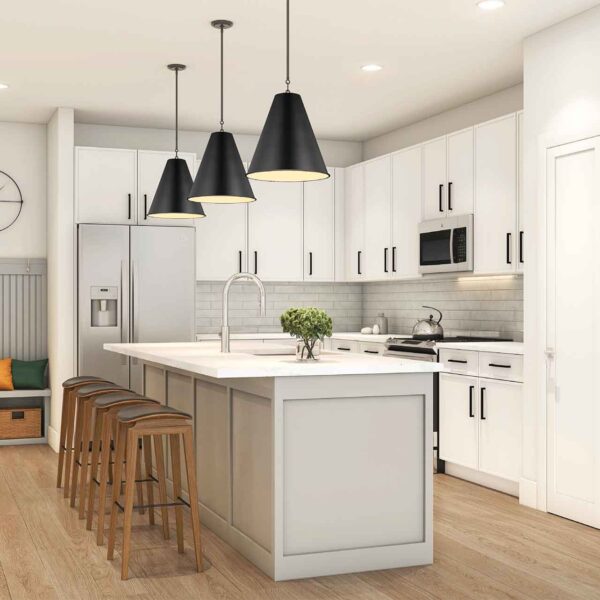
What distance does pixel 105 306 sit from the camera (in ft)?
23.2

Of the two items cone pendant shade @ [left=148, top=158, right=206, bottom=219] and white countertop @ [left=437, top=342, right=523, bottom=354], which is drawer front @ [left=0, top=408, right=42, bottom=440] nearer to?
cone pendant shade @ [left=148, top=158, right=206, bottom=219]

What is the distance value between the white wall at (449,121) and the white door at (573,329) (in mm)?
1593

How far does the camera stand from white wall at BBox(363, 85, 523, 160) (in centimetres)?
646

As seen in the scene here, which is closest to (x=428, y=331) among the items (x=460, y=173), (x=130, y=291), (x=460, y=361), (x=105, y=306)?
(x=460, y=361)

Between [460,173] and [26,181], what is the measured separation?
3.76m

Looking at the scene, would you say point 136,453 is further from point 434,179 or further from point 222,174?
point 434,179

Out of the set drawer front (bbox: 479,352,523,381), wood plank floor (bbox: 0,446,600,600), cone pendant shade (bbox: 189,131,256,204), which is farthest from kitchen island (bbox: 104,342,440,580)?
drawer front (bbox: 479,352,523,381)

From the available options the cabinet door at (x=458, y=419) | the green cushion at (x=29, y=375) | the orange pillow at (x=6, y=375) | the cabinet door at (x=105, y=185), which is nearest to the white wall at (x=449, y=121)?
the cabinet door at (x=458, y=419)

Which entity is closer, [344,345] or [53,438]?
[53,438]

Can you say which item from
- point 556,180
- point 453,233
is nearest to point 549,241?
point 556,180

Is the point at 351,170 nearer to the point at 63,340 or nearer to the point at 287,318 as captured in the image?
the point at 63,340

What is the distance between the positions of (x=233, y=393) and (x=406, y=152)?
3502 mm

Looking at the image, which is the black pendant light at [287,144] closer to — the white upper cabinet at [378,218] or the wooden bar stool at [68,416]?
the wooden bar stool at [68,416]

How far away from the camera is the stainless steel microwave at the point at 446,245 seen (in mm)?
6301
